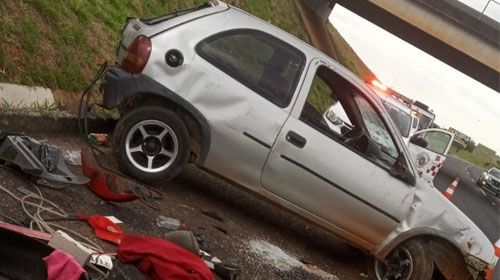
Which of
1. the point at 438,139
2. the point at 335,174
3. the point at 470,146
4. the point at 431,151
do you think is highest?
the point at 470,146

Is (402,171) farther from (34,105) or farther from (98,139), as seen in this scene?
(34,105)

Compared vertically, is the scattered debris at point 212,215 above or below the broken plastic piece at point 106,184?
below

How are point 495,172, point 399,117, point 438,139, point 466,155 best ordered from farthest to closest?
A: 1. point 466,155
2. point 495,172
3. point 438,139
4. point 399,117

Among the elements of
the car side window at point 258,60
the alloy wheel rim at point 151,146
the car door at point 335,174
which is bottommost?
the alloy wheel rim at point 151,146

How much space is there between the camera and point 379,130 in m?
6.62

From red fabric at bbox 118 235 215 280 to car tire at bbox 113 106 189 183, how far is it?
1726mm

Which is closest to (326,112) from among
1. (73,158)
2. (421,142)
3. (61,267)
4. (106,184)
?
(73,158)

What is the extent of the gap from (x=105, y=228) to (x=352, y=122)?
312 cm

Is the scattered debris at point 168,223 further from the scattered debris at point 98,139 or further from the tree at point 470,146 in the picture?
the tree at point 470,146

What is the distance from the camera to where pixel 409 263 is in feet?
21.4

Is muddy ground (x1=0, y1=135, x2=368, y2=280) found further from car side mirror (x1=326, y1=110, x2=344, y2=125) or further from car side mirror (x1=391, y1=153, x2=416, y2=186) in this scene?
car side mirror (x1=326, y1=110, x2=344, y2=125)

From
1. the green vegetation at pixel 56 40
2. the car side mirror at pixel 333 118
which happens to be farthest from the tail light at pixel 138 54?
the car side mirror at pixel 333 118

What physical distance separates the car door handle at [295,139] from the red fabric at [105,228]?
1.87m

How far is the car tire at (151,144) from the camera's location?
5.90 metres
